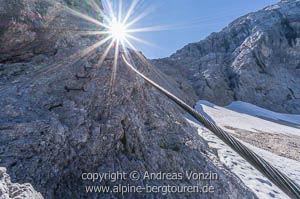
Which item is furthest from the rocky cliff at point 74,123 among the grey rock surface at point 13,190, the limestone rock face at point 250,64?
the limestone rock face at point 250,64

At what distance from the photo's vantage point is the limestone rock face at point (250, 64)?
46.3 m

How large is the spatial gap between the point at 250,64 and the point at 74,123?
5242 cm

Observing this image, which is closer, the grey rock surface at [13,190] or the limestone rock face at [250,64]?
the grey rock surface at [13,190]

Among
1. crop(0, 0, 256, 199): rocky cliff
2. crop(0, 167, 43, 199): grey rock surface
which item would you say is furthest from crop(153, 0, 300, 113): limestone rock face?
crop(0, 167, 43, 199): grey rock surface

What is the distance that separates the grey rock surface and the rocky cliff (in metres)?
0.23

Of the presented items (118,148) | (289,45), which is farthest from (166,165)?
(289,45)

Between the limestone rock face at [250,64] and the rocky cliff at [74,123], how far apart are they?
3651 centimetres

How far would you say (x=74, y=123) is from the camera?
4.34 m

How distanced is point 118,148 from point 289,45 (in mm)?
62769

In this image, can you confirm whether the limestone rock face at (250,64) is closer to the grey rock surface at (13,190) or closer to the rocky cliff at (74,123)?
the rocky cliff at (74,123)

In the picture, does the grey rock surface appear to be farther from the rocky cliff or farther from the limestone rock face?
the limestone rock face

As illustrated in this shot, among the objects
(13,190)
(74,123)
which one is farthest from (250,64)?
(13,190)

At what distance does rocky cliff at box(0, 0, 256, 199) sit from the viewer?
3505mm

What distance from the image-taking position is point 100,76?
5762 mm
